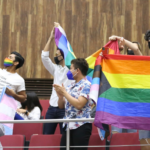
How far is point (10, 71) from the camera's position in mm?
3111

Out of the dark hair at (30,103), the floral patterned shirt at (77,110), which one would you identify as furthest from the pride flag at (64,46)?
the dark hair at (30,103)

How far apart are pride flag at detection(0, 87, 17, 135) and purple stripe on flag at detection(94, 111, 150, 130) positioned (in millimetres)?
1015

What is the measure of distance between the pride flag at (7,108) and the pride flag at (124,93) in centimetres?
102

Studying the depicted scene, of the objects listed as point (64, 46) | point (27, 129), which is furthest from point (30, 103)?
point (64, 46)

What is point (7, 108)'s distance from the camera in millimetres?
2715

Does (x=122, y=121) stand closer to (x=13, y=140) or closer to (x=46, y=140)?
(x=46, y=140)

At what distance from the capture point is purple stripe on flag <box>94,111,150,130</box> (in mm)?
1951

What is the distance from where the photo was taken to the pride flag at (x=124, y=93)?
197 cm

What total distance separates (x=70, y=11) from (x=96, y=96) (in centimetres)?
317

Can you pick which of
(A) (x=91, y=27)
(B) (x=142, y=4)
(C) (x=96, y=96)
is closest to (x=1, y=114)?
(C) (x=96, y=96)

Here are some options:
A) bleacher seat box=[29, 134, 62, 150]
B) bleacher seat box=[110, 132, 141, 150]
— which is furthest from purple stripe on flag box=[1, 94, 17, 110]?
bleacher seat box=[110, 132, 141, 150]

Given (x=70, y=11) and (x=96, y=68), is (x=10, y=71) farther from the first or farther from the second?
(x=70, y=11)

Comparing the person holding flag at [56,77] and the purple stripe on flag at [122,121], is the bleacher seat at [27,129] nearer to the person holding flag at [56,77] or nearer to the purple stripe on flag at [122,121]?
the person holding flag at [56,77]

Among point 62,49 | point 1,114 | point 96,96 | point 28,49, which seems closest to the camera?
point 96,96
